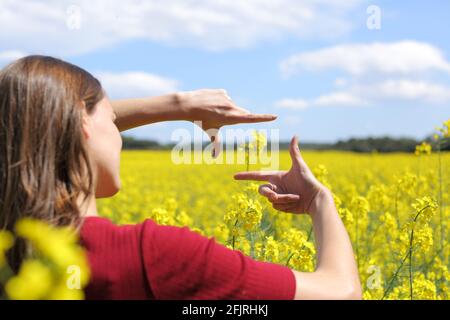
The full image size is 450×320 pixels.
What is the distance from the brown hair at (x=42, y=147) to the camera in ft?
3.91

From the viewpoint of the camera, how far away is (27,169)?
1.20 meters

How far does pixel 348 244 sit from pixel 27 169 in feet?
2.17

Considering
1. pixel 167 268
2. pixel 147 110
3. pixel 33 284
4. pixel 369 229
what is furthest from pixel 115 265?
pixel 369 229

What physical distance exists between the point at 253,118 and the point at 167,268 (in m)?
0.51

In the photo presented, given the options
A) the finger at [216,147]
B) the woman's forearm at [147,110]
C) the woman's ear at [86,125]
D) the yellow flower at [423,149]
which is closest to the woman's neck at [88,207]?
the woman's ear at [86,125]

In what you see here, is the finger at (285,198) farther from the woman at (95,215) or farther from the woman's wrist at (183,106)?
the woman's wrist at (183,106)

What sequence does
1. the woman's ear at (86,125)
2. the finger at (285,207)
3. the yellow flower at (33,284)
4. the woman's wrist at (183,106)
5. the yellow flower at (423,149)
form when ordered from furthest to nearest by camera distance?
the yellow flower at (423,149) < the woman's wrist at (183,106) < the finger at (285,207) < the woman's ear at (86,125) < the yellow flower at (33,284)

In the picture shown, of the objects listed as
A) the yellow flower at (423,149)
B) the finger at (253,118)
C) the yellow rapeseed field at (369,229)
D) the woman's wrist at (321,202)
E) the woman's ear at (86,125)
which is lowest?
the yellow rapeseed field at (369,229)

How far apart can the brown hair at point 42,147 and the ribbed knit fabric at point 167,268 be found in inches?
3.2

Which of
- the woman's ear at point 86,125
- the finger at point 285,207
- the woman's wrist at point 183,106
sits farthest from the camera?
the woman's wrist at point 183,106

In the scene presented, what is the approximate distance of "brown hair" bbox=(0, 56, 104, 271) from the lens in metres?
1.19

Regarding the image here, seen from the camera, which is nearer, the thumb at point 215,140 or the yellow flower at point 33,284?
the yellow flower at point 33,284
